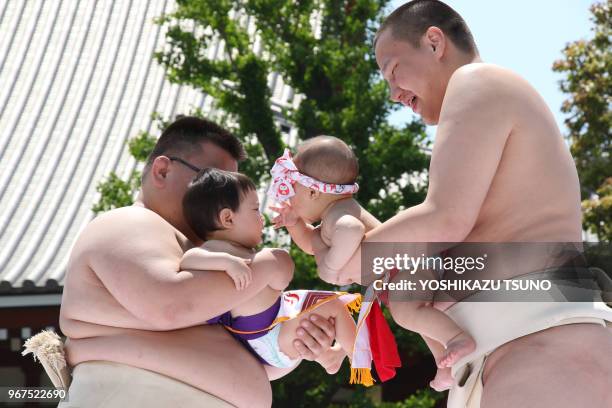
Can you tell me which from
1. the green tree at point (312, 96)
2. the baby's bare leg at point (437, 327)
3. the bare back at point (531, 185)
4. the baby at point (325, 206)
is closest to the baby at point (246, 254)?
the baby at point (325, 206)

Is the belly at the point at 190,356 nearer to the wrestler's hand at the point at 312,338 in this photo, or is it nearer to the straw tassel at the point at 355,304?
the wrestler's hand at the point at 312,338

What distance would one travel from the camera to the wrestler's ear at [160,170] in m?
2.79

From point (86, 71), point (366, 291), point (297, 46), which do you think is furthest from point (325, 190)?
point (86, 71)

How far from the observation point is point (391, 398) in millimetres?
8969

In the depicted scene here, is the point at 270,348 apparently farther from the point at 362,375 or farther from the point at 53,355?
the point at 53,355

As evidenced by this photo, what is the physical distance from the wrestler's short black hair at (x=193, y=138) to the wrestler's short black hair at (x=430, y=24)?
79 centimetres

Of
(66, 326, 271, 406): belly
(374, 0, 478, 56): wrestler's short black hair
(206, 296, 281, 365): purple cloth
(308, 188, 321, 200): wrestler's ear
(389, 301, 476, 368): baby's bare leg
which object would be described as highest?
(374, 0, 478, 56): wrestler's short black hair

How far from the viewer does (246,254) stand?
102 inches

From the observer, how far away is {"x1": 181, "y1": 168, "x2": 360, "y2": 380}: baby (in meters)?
2.59

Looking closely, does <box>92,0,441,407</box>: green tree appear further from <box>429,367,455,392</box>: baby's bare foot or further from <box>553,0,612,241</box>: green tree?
<box>429,367,455,392</box>: baby's bare foot

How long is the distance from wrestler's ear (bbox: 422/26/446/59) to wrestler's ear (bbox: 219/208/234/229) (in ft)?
2.44

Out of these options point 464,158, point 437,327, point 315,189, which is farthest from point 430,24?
point 437,327

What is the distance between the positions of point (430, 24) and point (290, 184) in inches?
23.2

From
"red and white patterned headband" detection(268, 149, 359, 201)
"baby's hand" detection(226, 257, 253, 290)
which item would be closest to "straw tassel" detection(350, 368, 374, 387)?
"baby's hand" detection(226, 257, 253, 290)
